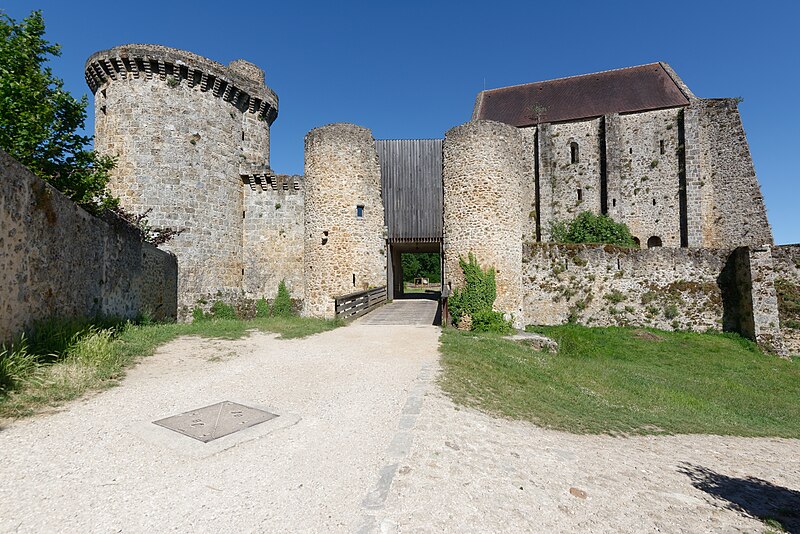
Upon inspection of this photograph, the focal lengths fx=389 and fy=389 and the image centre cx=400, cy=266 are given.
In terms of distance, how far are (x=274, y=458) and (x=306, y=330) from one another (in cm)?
738

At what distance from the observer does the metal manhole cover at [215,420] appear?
12.3 ft

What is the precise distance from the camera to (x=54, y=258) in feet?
21.0

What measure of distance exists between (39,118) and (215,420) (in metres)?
8.29

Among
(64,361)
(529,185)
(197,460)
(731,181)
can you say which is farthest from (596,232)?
(64,361)

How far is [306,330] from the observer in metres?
10.5

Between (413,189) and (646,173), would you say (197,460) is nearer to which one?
(413,189)

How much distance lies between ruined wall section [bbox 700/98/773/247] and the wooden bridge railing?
19.4m

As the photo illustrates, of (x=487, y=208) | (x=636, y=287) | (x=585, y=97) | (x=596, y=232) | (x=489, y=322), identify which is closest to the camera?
(x=489, y=322)

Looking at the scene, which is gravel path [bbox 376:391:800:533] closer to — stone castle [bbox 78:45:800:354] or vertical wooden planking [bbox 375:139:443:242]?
stone castle [bbox 78:45:800:354]

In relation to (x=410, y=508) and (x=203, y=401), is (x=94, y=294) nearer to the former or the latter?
(x=203, y=401)

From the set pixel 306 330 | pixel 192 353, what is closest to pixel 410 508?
pixel 192 353

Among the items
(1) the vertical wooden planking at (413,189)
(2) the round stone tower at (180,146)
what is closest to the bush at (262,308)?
(2) the round stone tower at (180,146)

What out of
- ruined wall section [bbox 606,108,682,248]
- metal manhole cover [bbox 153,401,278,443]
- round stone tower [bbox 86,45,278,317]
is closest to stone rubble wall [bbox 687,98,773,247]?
ruined wall section [bbox 606,108,682,248]

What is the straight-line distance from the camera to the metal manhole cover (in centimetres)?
374
